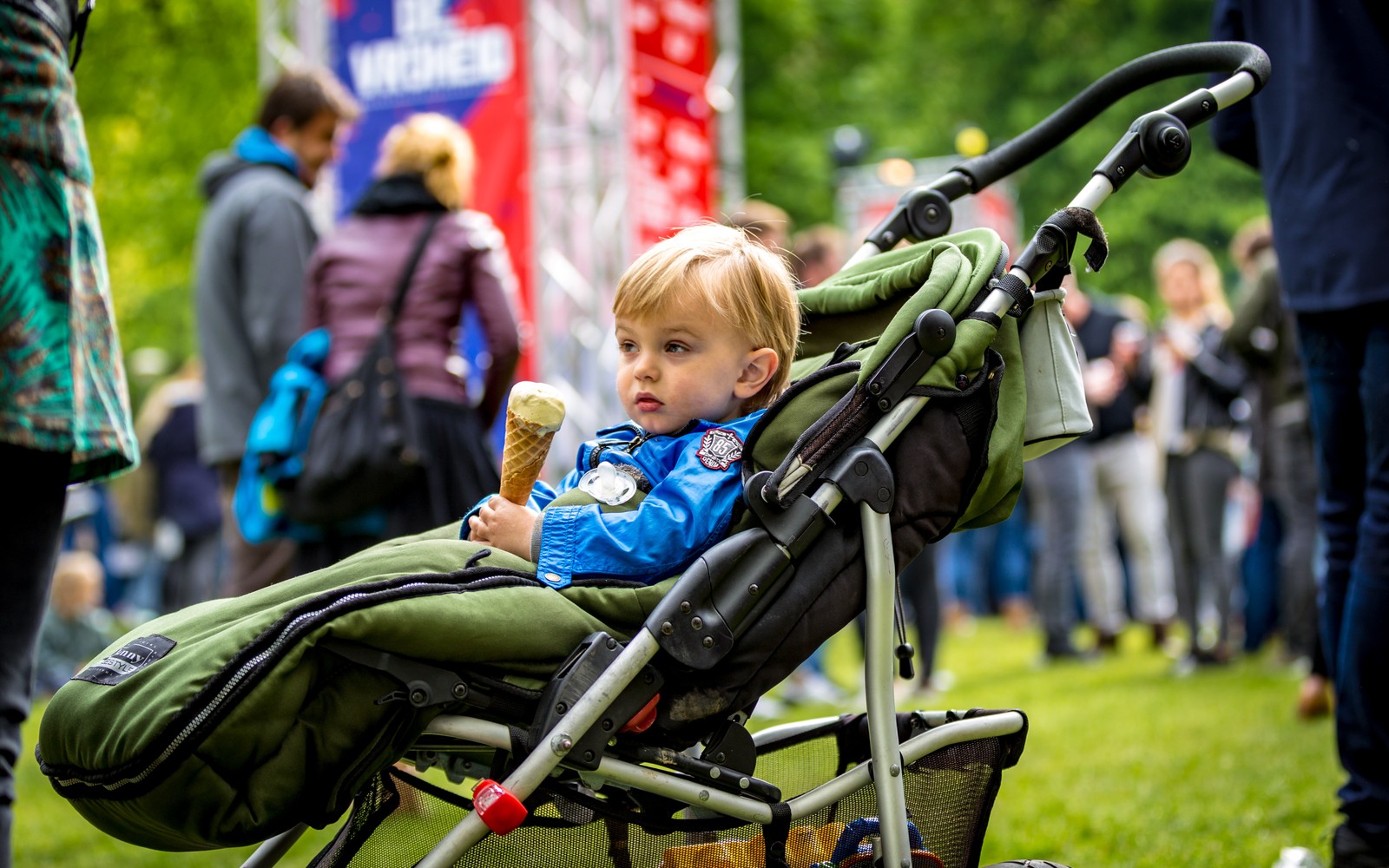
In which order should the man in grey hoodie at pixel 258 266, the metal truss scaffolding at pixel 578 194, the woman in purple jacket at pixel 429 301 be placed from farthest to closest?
1. the metal truss scaffolding at pixel 578 194
2. the man in grey hoodie at pixel 258 266
3. the woman in purple jacket at pixel 429 301

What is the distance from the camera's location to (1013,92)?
82.1ft

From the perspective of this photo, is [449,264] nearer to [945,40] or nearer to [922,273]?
Answer: [922,273]

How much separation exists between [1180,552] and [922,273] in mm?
5391

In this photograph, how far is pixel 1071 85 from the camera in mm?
23922

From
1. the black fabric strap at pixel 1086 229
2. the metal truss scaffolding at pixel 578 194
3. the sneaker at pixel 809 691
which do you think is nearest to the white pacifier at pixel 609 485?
the black fabric strap at pixel 1086 229

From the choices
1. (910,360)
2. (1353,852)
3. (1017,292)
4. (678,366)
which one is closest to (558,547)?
(678,366)

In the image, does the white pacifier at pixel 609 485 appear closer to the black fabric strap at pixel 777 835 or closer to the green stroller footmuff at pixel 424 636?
the green stroller footmuff at pixel 424 636

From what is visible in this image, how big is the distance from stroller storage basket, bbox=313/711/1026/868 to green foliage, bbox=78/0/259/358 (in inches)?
508

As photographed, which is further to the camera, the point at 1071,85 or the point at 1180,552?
the point at 1071,85

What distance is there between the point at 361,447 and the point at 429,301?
49cm

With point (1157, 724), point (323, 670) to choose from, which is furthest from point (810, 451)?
point (1157, 724)

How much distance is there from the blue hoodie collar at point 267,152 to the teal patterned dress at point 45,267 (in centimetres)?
212

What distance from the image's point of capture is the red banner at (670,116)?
8422mm

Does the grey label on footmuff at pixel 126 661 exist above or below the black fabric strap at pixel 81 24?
below
